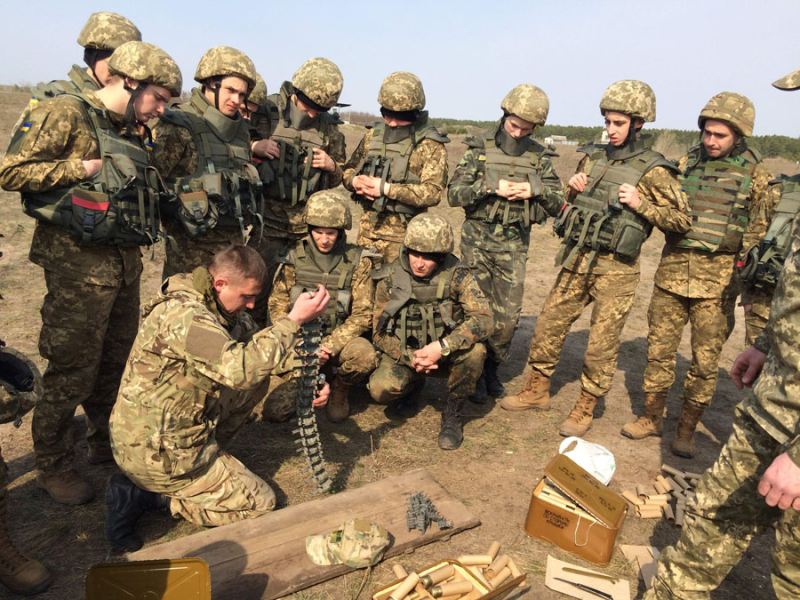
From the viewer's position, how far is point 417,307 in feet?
18.2

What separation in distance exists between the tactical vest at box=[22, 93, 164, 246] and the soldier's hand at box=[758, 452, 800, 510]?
13.0 ft

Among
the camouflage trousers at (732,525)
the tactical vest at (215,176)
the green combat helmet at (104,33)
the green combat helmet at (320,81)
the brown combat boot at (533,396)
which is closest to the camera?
the camouflage trousers at (732,525)

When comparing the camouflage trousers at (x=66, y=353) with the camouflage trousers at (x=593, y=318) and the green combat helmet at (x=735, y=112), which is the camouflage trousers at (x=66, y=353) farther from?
the green combat helmet at (x=735, y=112)

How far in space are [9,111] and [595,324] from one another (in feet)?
86.1

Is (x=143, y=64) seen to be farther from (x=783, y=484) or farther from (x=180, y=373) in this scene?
(x=783, y=484)

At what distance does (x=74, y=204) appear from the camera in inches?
155

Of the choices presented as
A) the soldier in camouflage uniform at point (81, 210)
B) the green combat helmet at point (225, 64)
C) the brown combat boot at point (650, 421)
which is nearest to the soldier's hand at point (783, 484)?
the brown combat boot at point (650, 421)

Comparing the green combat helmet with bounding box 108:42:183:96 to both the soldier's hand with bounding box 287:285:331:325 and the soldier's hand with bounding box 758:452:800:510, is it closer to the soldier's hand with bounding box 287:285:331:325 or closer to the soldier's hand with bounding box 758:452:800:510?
the soldier's hand with bounding box 287:285:331:325

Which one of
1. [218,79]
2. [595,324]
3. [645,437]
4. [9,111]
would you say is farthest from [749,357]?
[9,111]

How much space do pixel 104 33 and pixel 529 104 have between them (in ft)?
12.5

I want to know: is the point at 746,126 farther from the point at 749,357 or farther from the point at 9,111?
the point at 9,111

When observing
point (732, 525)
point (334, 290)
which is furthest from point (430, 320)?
point (732, 525)

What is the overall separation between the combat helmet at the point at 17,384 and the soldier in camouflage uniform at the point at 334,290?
230cm

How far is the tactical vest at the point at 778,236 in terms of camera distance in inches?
186
